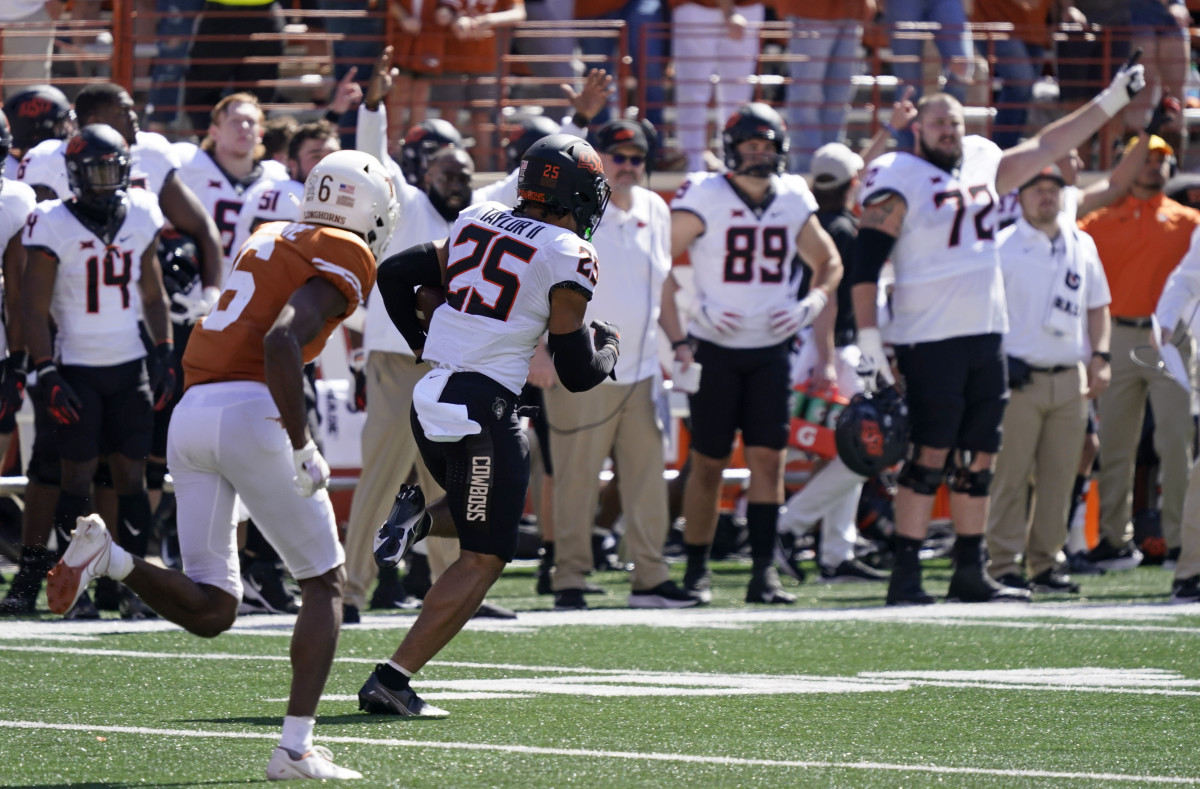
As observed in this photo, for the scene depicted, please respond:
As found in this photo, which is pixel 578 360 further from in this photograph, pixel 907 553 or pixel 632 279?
pixel 907 553

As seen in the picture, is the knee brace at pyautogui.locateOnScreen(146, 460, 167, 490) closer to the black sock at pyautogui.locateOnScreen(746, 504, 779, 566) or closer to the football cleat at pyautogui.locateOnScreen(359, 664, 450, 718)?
the black sock at pyautogui.locateOnScreen(746, 504, 779, 566)

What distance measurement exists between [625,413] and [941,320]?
1.51 meters

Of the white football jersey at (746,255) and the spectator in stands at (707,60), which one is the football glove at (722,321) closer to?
the white football jersey at (746,255)

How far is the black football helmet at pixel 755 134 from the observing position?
9023mm

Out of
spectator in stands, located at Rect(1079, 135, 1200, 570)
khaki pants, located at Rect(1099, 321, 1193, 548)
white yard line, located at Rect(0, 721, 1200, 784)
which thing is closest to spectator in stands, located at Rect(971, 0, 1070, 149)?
spectator in stands, located at Rect(1079, 135, 1200, 570)

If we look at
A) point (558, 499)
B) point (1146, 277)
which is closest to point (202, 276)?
point (558, 499)

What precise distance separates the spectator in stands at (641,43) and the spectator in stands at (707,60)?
0.12 metres

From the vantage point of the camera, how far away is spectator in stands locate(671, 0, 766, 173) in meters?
12.9

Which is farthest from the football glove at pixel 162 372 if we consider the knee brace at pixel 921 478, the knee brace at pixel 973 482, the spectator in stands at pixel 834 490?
the knee brace at pixel 973 482

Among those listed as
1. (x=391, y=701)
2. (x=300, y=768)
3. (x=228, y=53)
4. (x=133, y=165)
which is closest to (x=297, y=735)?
(x=300, y=768)

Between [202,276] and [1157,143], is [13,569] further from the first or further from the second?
[1157,143]

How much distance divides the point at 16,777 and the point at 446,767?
99 centimetres

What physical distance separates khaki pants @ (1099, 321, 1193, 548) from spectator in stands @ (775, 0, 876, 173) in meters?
2.72

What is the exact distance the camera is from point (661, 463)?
912 centimetres
